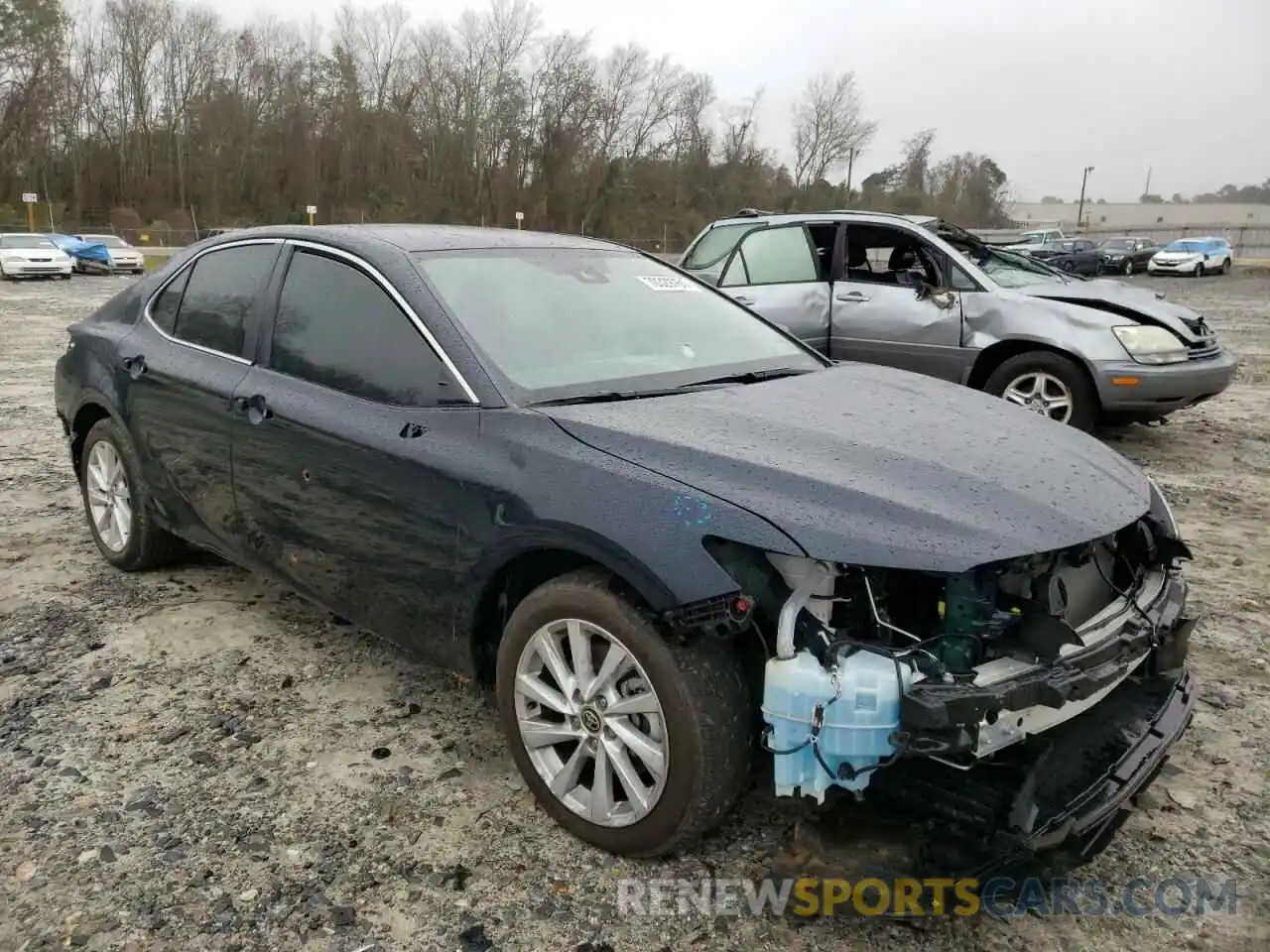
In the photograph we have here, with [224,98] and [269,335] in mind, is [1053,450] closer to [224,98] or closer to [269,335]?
[269,335]

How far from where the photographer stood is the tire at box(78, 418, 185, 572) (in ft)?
13.5

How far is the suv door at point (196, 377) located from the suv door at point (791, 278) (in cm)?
420

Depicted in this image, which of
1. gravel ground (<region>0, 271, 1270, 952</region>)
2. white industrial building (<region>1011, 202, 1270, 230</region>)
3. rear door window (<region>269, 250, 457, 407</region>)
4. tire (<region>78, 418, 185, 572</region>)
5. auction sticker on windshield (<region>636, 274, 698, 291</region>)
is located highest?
white industrial building (<region>1011, 202, 1270, 230</region>)

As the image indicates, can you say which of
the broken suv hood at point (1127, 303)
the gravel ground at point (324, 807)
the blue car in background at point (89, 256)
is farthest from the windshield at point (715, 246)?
the blue car in background at point (89, 256)

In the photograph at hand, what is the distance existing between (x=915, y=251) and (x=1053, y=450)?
4.91m

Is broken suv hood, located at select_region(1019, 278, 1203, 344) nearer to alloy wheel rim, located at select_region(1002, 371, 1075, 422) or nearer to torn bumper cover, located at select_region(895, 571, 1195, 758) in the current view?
alloy wheel rim, located at select_region(1002, 371, 1075, 422)

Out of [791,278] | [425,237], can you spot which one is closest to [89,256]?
[791,278]

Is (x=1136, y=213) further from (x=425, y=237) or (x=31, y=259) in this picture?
(x=425, y=237)

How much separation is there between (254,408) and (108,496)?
5.15 ft

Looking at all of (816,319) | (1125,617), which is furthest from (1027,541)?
(816,319)

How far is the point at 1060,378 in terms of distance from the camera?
6.57 metres

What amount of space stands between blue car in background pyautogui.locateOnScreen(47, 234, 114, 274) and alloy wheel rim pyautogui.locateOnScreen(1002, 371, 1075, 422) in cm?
3197

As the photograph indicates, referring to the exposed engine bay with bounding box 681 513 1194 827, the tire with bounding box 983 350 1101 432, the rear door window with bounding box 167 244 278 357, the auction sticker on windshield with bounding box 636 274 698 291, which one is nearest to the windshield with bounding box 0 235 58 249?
the rear door window with bounding box 167 244 278 357

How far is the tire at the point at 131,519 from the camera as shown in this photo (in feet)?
13.5
